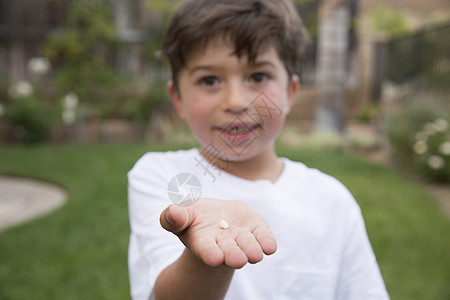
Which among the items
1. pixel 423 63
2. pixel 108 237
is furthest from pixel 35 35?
pixel 423 63

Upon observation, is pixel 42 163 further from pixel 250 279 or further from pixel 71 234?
pixel 250 279

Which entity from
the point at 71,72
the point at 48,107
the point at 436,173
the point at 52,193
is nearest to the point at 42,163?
the point at 52,193

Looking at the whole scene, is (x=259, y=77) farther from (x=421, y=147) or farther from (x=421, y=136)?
(x=421, y=136)

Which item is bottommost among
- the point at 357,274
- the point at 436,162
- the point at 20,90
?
the point at 436,162

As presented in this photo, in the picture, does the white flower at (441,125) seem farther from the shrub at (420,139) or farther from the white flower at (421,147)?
the white flower at (421,147)

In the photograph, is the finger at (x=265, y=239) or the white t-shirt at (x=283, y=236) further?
the white t-shirt at (x=283, y=236)

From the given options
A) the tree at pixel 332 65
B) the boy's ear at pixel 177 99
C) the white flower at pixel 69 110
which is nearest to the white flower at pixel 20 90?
the white flower at pixel 69 110

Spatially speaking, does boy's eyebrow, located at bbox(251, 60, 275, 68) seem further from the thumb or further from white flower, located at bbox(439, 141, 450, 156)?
white flower, located at bbox(439, 141, 450, 156)
